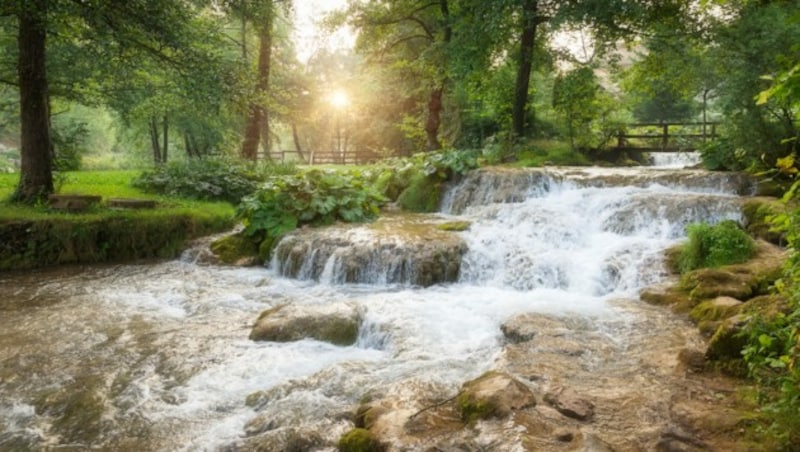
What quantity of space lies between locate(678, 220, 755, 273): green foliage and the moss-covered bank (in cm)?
932

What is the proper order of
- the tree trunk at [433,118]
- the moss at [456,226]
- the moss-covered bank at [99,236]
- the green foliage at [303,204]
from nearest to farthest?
the moss-covered bank at [99,236] < the moss at [456,226] < the green foliage at [303,204] < the tree trunk at [433,118]

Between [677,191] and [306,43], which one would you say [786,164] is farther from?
[306,43]

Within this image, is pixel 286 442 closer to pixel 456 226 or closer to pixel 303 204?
pixel 456 226

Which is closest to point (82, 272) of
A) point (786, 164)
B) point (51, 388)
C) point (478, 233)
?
point (51, 388)

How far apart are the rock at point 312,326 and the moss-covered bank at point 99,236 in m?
5.36

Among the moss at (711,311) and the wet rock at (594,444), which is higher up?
the moss at (711,311)

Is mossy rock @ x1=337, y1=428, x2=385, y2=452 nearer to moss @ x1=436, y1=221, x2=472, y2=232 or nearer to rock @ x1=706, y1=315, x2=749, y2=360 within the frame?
rock @ x1=706, y1=315, x2=749, y2=360

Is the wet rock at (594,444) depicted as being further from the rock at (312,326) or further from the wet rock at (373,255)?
the wet rock at (373,255)

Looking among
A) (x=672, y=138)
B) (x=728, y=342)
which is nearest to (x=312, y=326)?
(x=728, y=342)

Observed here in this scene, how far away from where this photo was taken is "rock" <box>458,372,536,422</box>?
343cm

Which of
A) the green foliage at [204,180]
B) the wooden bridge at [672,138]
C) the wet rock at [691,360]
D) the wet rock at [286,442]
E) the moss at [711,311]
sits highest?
the wooden bridge at [672,138]

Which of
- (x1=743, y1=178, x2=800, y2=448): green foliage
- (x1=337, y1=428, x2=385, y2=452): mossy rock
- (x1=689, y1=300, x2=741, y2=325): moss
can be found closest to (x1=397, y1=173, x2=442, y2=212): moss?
(x1=689, y1=300, x2=741, y2=325): moss

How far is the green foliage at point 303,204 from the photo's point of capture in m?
10.4

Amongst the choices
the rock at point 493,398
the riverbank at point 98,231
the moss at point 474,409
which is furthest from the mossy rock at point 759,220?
the riverbank at point 98,231
